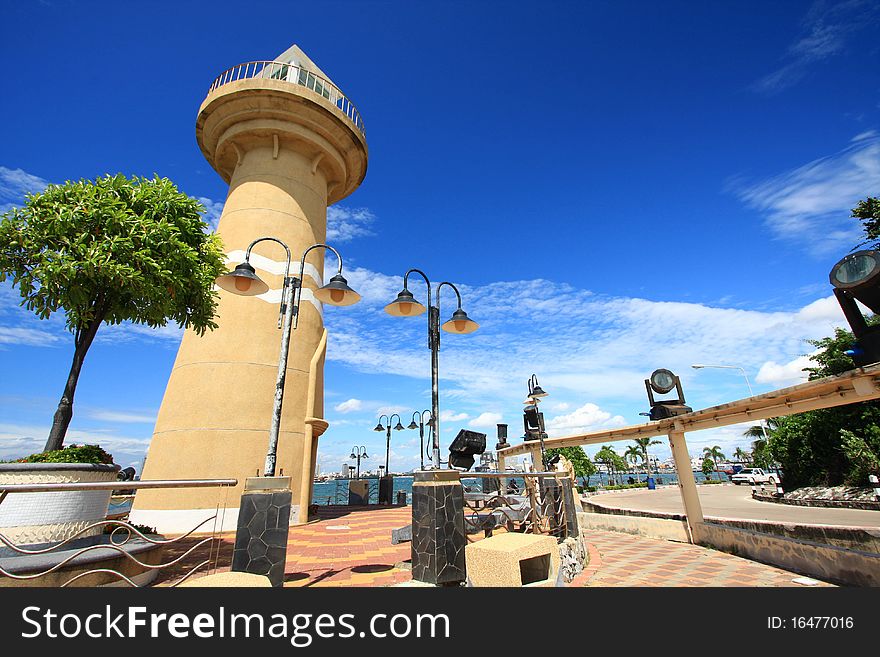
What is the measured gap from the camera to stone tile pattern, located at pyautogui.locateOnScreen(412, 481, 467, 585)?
14.7ft

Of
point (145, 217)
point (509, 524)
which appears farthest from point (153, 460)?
point (509, 524)

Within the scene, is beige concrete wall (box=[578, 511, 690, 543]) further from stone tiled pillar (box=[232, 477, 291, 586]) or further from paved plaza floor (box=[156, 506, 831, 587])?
stone tiled pillar (box=[232, 477, 291, 586])

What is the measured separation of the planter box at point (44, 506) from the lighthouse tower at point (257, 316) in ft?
19.2

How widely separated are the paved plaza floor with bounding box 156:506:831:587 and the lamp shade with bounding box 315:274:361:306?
4527mm

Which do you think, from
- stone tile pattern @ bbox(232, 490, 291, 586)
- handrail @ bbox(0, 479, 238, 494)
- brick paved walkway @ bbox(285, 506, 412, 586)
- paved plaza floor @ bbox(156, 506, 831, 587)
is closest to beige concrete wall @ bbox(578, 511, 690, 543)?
paved plaza floor @ bbox(156, 506, 831, 587)

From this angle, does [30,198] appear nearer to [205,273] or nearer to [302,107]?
[205,273]

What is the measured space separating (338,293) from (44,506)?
16.4 ft

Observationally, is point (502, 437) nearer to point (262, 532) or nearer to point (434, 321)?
point (434, 321)

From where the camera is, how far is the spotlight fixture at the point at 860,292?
6059mm

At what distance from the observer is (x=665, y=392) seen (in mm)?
11844

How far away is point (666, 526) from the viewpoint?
483 inches

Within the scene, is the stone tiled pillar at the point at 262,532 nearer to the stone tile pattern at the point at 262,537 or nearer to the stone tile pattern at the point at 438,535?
the stone tile pattern at the point at 262,537

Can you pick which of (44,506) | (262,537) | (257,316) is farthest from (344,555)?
(257,316)

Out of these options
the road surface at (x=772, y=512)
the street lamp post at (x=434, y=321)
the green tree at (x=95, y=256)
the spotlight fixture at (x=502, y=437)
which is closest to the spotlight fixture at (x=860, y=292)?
the street lamp post at (x=434, y=321)
